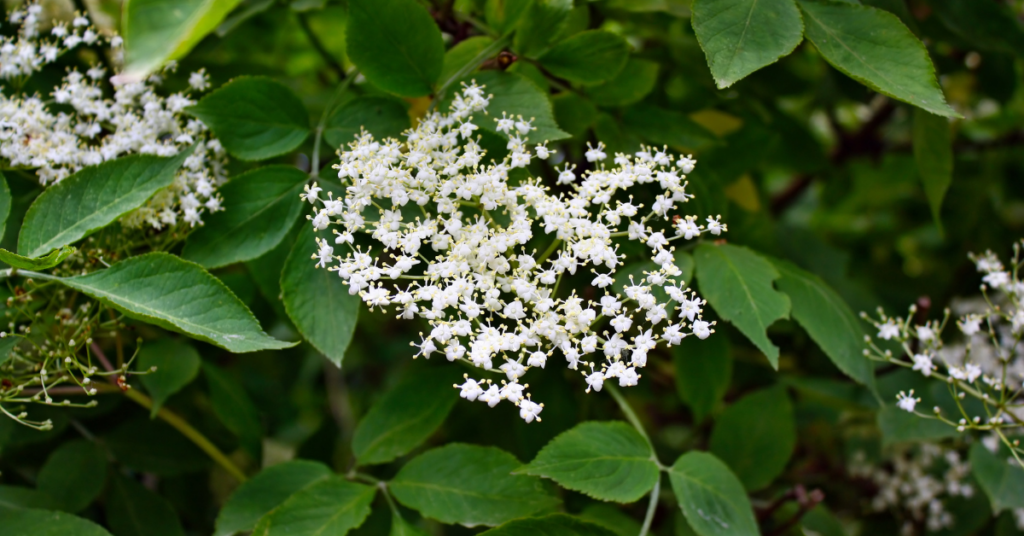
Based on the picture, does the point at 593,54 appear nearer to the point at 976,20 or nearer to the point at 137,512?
the point at 976,20

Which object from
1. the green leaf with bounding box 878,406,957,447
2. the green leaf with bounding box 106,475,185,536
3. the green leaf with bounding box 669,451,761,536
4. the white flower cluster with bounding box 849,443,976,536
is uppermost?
the green leaf with bounding box 669,451,761,536

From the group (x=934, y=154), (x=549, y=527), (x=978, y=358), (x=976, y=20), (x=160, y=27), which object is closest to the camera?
(x=160, y=27)

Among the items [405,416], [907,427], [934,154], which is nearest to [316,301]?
[405,416]

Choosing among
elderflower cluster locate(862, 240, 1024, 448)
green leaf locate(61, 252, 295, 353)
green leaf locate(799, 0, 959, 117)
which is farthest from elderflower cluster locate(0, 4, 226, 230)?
elderflower cluster locate(862, 240, 1024, 448)

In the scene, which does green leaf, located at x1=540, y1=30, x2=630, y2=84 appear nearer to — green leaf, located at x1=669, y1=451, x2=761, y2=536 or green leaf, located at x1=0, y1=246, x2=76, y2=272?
green leaf, located at x1=669, y1=451, x2=761, y2=536

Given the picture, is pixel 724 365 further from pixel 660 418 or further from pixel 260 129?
pixel 260 129

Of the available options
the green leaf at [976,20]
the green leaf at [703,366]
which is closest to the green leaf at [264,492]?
the green leaf at [703,366]

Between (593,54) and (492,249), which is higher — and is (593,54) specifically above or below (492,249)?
above
